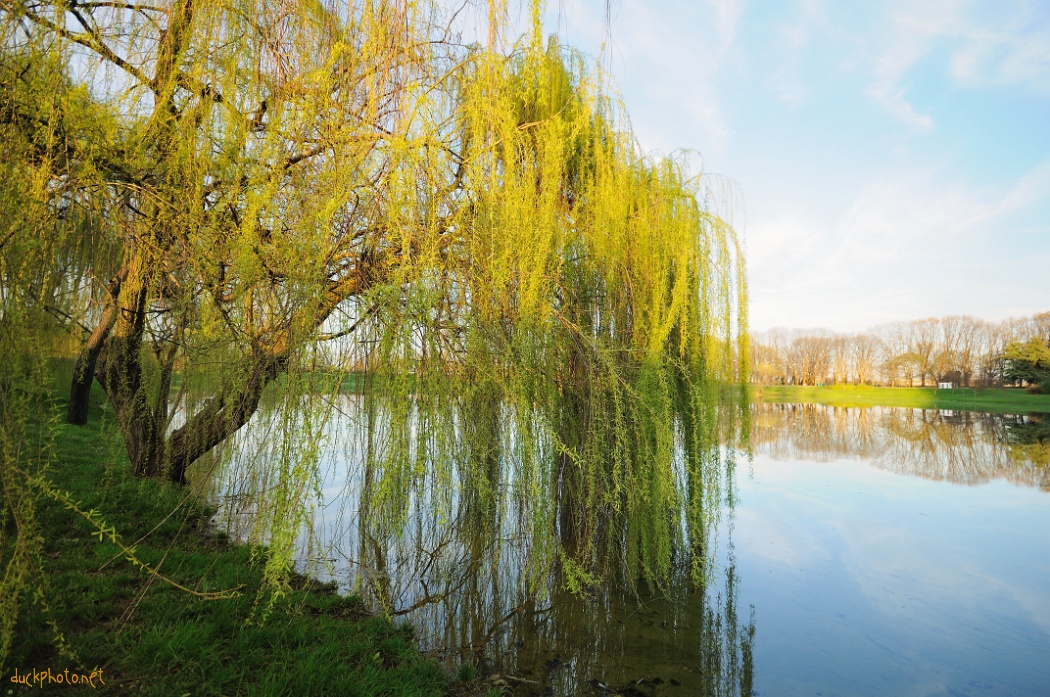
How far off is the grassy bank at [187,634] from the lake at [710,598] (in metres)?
0.29

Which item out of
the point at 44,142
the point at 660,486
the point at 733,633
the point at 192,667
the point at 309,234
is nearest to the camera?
the point at 44,142

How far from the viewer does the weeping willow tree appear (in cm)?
190

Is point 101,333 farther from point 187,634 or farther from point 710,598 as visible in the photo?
point 710,598

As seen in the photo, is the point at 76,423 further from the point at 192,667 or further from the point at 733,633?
the point at 733,633

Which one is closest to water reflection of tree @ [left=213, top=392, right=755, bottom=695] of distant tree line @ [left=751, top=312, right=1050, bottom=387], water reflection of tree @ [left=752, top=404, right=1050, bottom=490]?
water reflection of tree @ [left=752, top=404, right=1050, bottom=490]

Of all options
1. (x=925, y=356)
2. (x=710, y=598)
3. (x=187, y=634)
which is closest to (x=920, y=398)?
(x=925, y=356)

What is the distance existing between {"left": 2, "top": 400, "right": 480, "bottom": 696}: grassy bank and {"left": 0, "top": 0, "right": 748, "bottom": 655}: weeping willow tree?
0.72m

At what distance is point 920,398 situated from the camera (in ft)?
96.8

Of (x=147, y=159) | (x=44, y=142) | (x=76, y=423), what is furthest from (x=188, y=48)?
(x=76, y=423)

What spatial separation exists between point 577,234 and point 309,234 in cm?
156

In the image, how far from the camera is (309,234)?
2.02 metres

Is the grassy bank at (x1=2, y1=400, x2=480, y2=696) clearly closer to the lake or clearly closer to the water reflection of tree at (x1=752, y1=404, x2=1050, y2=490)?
the lake

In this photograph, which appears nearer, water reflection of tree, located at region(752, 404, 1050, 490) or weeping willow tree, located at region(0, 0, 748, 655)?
weeping willow tree, located at region(0, 0, 748, 655)

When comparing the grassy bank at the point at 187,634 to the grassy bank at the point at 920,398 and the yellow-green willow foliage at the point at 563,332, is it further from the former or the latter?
the grassy bank at the point at 920,398
